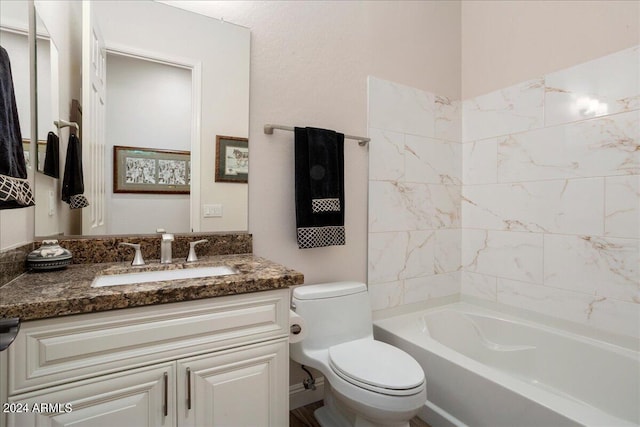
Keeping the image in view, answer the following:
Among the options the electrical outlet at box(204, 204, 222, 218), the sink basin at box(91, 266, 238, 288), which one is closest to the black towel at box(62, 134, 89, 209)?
the sink basin at box(91, 266, 238, 288)

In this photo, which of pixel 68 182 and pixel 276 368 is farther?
pixel 68 182

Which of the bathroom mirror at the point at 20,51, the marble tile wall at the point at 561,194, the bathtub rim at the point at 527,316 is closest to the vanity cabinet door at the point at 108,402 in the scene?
the bathroom mirror at the point at 20,51

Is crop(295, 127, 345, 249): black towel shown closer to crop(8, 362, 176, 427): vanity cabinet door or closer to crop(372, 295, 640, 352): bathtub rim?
crop(372, 295, 640, 352): bathtub rim

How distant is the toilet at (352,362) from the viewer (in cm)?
126

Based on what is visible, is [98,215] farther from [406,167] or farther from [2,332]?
[406,167]

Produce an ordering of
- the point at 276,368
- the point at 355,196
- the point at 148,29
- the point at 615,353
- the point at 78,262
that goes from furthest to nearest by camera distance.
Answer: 1. the point at 355,196
2. the point at 615,353
3. the point at 148,29
4. the point at 78,262
5. the point at 276,368

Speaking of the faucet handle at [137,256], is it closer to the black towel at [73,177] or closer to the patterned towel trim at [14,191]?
the black towel at [73,177]

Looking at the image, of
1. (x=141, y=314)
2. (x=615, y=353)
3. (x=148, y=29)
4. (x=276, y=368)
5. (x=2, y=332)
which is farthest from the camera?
(x=615, y=353)

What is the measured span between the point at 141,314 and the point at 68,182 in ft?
2.52

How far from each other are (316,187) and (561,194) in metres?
1.41

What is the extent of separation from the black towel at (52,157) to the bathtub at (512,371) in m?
1.78

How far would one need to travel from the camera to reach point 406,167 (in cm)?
215

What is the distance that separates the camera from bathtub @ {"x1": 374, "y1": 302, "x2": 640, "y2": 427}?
1.29 meters

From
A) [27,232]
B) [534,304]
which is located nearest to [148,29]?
[27,232]
